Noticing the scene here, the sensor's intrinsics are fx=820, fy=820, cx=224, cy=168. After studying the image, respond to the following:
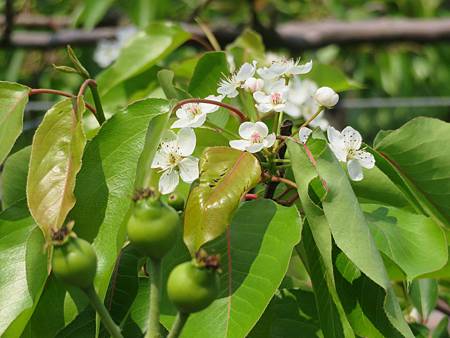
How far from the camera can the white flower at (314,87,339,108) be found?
3.52 feet

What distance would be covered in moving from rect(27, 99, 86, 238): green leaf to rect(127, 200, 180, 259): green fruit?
0.15m

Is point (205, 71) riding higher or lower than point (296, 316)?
higher

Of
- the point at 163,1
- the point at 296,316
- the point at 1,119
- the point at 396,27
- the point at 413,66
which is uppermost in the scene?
the point at 1,119

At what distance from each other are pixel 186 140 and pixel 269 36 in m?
1.75

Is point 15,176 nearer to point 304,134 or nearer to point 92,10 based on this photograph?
point 304,134

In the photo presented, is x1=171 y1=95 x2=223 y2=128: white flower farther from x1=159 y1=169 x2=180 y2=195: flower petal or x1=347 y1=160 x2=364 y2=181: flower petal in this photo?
x1=347 y1=160 x2=364 y2=181: flower petal

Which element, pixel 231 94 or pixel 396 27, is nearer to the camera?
pixel 231 94

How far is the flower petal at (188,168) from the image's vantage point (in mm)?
933

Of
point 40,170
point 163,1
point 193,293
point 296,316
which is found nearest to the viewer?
point 193,293

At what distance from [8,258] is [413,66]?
11.5 feet

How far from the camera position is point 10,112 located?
99 cm

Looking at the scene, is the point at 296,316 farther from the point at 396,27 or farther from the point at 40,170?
the point at 396,27

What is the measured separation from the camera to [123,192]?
90 cm

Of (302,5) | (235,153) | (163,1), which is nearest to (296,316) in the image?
(235,153)
